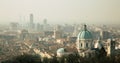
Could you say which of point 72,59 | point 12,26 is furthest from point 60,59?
point 12,26

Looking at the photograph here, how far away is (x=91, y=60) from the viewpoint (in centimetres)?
1838

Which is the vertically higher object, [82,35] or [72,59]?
[82,35]

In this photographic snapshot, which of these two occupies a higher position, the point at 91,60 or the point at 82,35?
the point at 82,35

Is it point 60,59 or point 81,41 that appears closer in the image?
point 60,59

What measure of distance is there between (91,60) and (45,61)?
262 centimetres

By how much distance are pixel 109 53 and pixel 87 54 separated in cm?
214

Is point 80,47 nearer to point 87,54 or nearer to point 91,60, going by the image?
point 87,54

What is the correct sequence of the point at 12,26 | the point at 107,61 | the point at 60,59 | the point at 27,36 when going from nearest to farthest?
the point at 107,61, the point at 60,59, the point at 27,36, the point at 12,26

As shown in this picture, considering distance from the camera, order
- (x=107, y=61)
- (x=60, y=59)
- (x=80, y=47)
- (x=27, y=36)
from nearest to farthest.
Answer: (x=107, y=61) → (x=60, y=59) → (x=80, y=47) → (x=27, y=36)

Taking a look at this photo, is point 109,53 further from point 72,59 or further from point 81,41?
point 72,59

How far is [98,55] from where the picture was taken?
19062mm

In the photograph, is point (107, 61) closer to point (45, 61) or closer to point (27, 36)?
point (45, 61)

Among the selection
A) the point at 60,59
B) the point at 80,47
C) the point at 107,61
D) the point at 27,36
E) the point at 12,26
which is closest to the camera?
the point at 107,61

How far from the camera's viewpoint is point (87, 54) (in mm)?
20109
